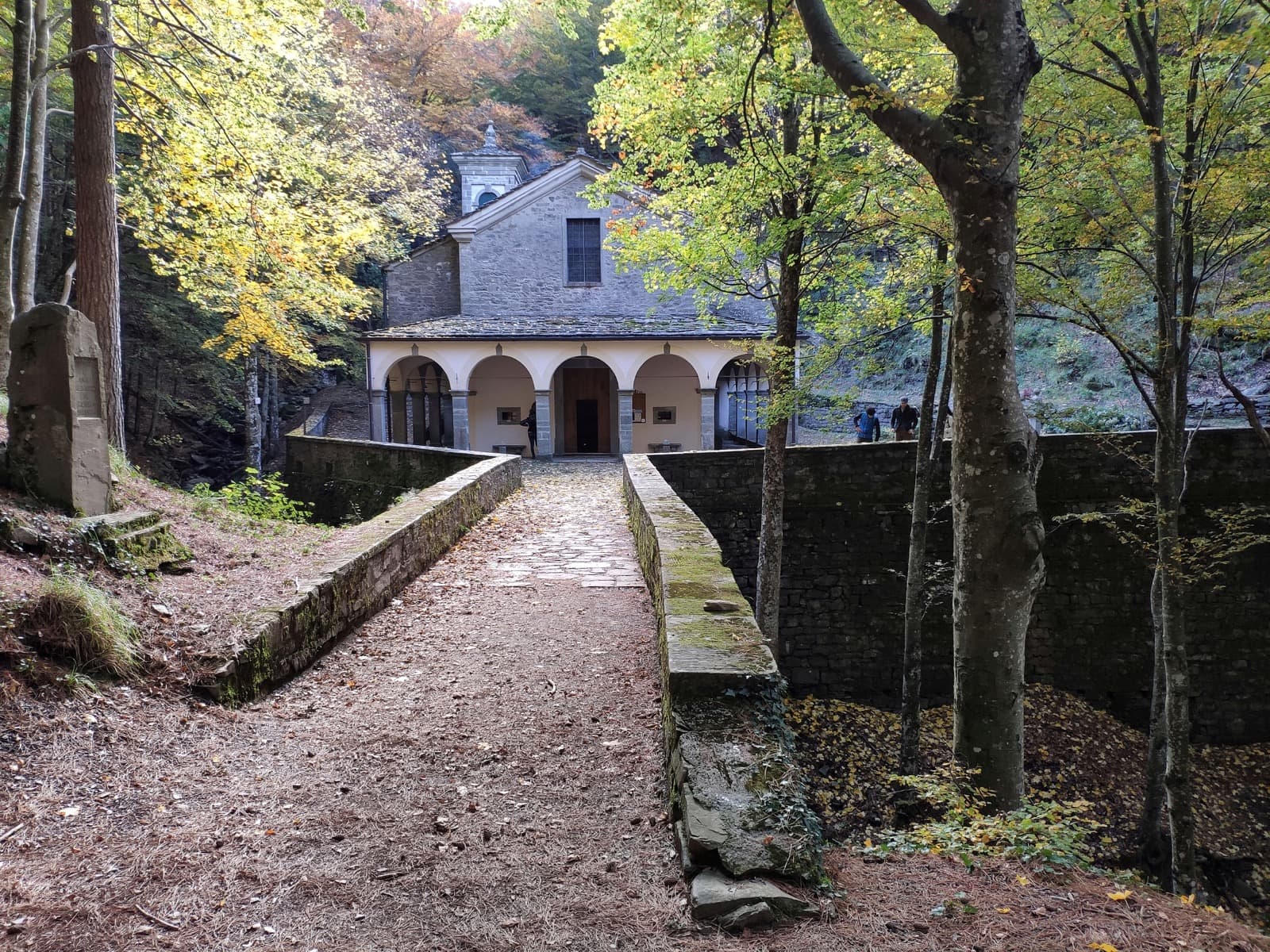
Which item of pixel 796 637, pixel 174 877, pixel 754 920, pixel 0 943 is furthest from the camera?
pixel 796 637

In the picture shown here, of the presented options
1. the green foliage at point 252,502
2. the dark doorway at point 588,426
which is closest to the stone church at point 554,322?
the dark doorway at point 588,426

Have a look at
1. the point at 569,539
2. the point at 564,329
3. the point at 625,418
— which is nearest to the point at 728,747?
the point at 569,539

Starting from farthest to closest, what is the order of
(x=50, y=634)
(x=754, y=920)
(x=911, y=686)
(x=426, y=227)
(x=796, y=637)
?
1. (x=426, y=227)
2. (x=796, y=637)
3. (x=911, y=686)
4. (x=50, y=634)
5. (x=754, y=920)

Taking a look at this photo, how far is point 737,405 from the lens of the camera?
23.0 meters

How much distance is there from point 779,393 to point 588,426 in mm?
14740

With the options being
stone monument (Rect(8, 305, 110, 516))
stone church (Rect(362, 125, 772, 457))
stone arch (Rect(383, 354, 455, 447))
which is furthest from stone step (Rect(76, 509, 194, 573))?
stone arch (Rect(383, 354, 455, 447))

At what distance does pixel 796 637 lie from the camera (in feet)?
37.7

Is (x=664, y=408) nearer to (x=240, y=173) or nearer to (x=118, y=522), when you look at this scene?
(x=240, y=173)

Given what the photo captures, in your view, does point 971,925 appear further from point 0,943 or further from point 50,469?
point 50,469

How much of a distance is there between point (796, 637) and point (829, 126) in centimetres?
700

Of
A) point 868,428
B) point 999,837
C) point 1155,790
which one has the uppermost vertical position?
point 868,428

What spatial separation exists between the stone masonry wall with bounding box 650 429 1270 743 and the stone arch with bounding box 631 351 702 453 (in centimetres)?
1042

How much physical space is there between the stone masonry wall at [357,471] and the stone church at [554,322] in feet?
10.6

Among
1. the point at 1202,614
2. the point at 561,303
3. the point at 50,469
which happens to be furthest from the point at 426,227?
the point at 1202,614
